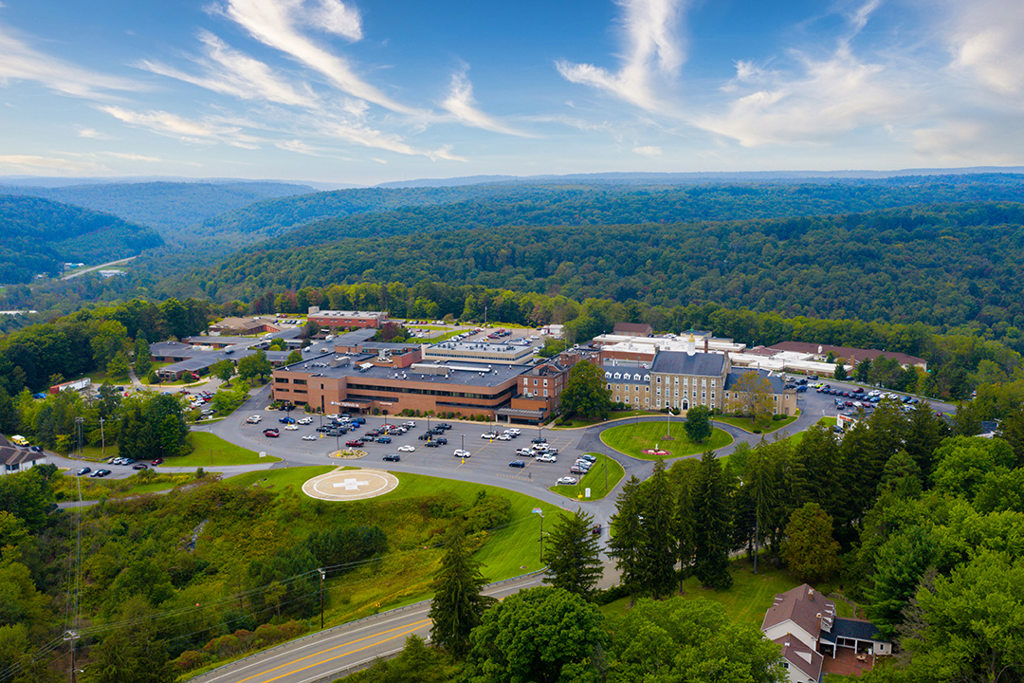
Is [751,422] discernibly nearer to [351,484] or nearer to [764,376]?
[764,376]

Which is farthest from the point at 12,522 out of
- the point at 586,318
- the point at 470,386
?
the point at 586,318

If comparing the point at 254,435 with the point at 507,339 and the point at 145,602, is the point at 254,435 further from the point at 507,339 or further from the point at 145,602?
the point at 507,339

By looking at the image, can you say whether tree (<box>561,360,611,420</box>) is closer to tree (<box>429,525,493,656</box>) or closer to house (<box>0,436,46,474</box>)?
tree (<box>429,525,493,656</box>)

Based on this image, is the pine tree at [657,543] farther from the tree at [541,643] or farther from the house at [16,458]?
the house at [16,458]

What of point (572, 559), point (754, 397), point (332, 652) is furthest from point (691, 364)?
point (332, 652)

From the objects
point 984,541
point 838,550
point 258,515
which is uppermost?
point 984,541

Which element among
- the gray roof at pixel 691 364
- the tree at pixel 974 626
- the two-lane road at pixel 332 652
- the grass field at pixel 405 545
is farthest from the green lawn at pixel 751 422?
the tree at pixel 974 626

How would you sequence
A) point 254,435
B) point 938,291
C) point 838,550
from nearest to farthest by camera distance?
point 838,550 < point 254,435 < point 938,291
